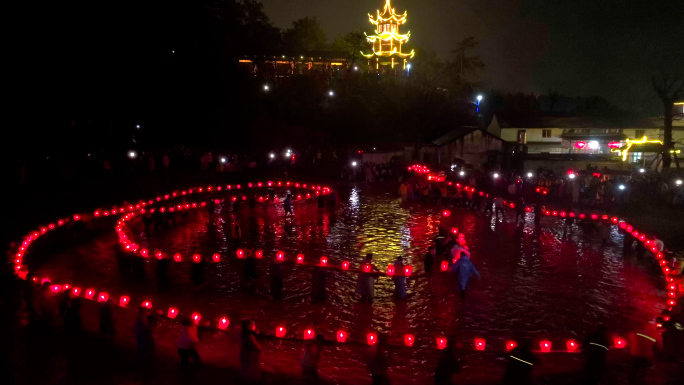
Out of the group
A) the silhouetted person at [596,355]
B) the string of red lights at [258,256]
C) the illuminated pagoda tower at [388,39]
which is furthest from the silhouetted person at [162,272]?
the illuminated pagoda tower at [388,39]

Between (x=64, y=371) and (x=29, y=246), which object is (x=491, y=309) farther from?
(x=29, y=246)

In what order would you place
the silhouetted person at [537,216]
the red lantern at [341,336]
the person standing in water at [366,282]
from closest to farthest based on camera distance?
the red lantern at [341,336], the person standing in water at [366,282], the silhouetted person at [537,216]

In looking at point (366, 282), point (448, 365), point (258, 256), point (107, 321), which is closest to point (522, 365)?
point (448, 365)

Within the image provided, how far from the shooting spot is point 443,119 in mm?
60438

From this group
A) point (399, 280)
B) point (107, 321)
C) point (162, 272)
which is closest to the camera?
point (107, 321)

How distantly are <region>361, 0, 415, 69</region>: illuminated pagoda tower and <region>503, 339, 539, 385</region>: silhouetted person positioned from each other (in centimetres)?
5489

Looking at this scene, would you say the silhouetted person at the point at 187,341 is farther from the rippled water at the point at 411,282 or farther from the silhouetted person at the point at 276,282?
the silhouetted person at the point at 276,282

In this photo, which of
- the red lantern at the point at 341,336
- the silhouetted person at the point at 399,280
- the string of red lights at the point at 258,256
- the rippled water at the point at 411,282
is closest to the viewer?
the string of red lights at the point at 258,256

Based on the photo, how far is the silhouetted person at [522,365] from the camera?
784cm

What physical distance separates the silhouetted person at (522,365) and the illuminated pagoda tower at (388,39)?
54890mm

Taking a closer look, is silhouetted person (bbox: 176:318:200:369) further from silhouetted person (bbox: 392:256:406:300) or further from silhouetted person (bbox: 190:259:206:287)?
silhouetted person (bbox: 392:256:406:300)

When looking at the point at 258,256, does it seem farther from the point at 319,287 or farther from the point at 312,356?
the point at 312,356

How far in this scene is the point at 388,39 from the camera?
6016 cm

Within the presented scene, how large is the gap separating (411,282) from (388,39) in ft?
163
